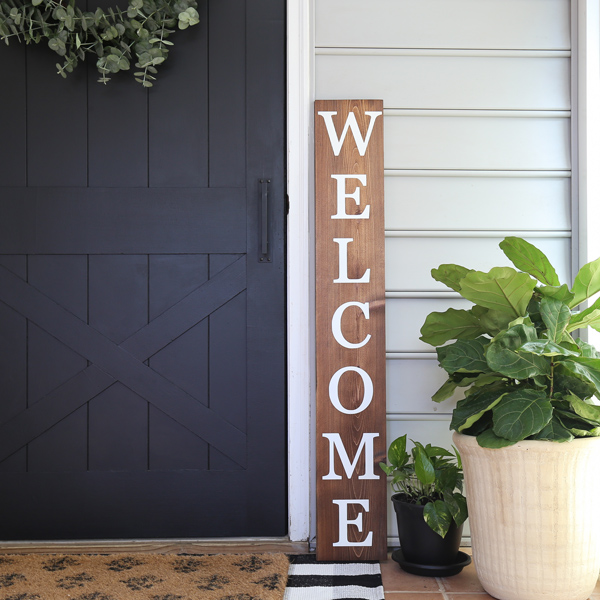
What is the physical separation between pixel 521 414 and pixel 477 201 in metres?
0.88

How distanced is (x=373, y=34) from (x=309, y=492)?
162 centimetres

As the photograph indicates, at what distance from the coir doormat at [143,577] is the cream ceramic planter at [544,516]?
638 mm

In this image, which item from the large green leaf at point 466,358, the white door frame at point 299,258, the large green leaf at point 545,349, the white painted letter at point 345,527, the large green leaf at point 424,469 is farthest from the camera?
the white door frame at point 299,258

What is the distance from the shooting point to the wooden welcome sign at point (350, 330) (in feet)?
6.43

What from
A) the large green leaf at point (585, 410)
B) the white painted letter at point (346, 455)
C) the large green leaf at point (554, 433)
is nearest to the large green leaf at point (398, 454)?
the white painted letter at point (346, 455)

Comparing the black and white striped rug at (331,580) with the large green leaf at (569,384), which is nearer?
the large green leaf at (569,384)

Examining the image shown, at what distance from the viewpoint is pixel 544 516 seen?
1.55 meters

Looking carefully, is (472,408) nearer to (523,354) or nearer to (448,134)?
(523,354)

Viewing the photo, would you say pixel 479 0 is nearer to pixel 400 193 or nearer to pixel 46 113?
pixel 400 193

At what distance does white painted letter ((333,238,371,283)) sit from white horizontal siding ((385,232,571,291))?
0.13 meters

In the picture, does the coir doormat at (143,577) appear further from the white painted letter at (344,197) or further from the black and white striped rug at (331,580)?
the white painted letter at (344,197)

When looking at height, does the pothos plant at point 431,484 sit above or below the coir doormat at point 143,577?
above

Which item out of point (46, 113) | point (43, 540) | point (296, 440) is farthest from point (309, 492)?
point (46, 113)

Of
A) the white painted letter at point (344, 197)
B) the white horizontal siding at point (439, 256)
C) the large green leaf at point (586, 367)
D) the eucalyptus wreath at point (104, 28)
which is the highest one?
the eucalyptus wreath at point (104, 28)
